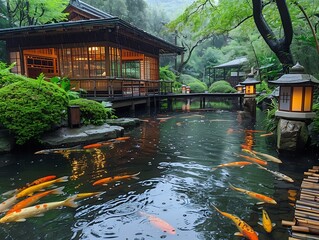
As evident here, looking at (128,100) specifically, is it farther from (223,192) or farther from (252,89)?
(223,192)

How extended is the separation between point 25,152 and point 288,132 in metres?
7.19

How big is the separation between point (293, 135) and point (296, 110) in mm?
645

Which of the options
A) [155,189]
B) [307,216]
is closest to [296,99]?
[307,216]

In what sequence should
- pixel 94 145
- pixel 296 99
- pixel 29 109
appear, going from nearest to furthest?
pixel 296 99, pixel 29 109, pixel 94 145

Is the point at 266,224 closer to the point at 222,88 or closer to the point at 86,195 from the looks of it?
the point at 86,195

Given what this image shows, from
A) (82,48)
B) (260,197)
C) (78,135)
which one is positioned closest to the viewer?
(260,197)

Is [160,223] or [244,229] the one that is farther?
[160,223]

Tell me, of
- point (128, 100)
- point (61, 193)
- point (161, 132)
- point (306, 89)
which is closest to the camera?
point (61, 193)

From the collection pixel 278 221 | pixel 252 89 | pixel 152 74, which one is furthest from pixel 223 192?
pixel 152 74

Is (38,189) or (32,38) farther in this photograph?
(32,38)

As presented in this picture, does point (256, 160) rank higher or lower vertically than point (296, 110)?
lower

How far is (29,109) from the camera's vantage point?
24.2ft

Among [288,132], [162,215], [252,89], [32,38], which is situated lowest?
[162,215]

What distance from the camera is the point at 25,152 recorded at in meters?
7.38
